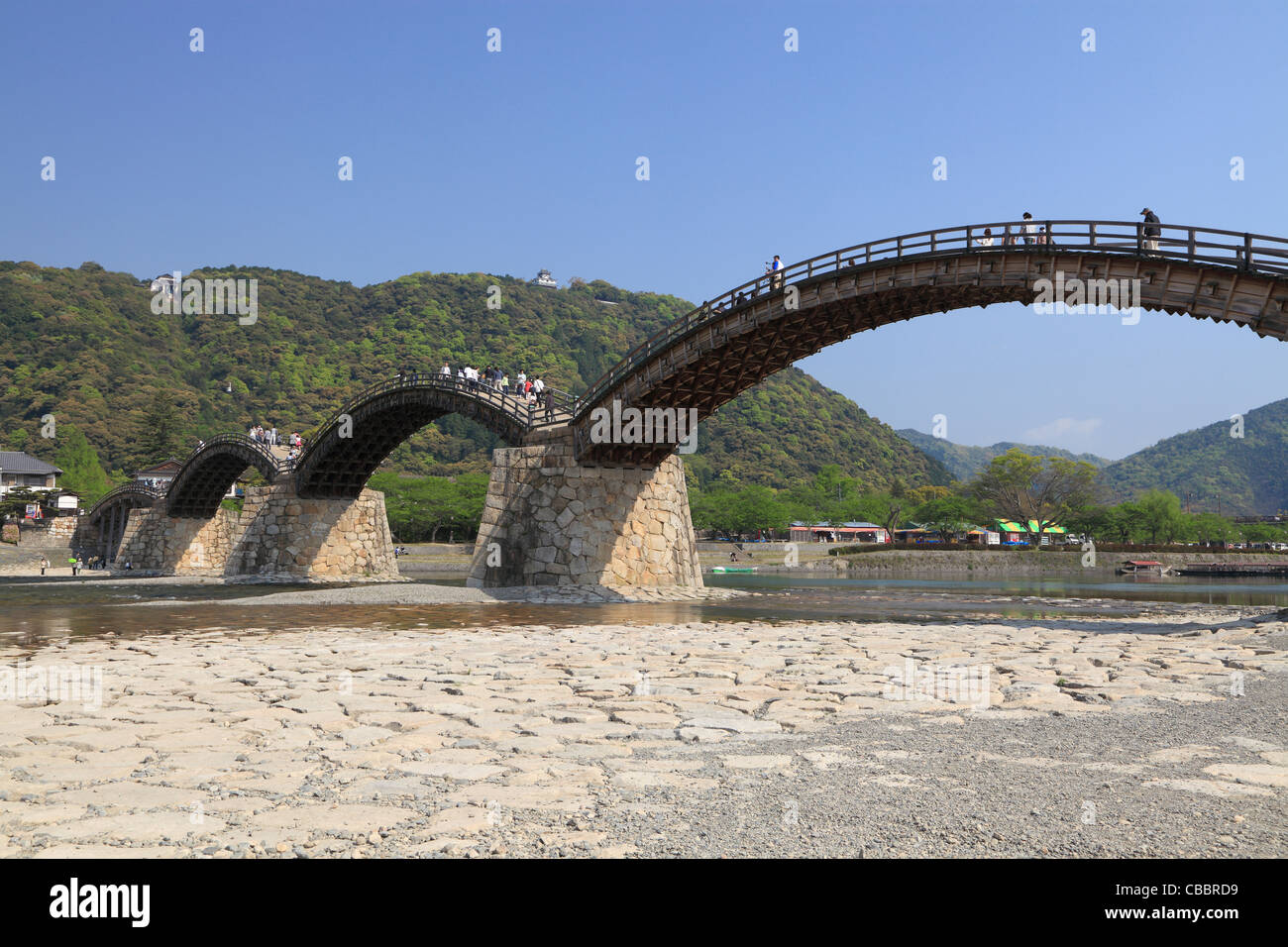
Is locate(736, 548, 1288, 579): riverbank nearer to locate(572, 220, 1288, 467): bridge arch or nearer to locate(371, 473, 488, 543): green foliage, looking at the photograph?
locate(371, 473, 488, 543): green foliage

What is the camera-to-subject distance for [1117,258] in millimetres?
18359

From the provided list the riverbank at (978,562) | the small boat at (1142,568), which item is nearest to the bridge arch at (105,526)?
the riverbank at (978,562)

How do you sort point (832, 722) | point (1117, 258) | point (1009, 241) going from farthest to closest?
point (1009, 241)
point (1117, 258)
point (832, 722)

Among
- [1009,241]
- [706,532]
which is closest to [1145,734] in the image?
[1009,241]

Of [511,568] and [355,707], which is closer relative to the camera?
[355,707]

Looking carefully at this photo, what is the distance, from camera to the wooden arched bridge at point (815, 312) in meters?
17.2

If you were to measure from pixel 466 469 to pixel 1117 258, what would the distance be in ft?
337

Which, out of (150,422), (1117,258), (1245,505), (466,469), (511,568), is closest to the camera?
(1117,258)

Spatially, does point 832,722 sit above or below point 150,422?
below

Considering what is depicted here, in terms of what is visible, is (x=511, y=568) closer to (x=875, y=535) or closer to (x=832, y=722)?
(x=832, y=722)

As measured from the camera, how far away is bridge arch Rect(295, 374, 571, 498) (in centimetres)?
3306

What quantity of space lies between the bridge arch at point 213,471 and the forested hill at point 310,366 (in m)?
45.5

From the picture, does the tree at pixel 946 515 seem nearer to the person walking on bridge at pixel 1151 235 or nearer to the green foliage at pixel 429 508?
the green foliage at pixel 429 508

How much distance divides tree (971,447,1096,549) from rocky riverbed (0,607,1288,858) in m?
75.1
